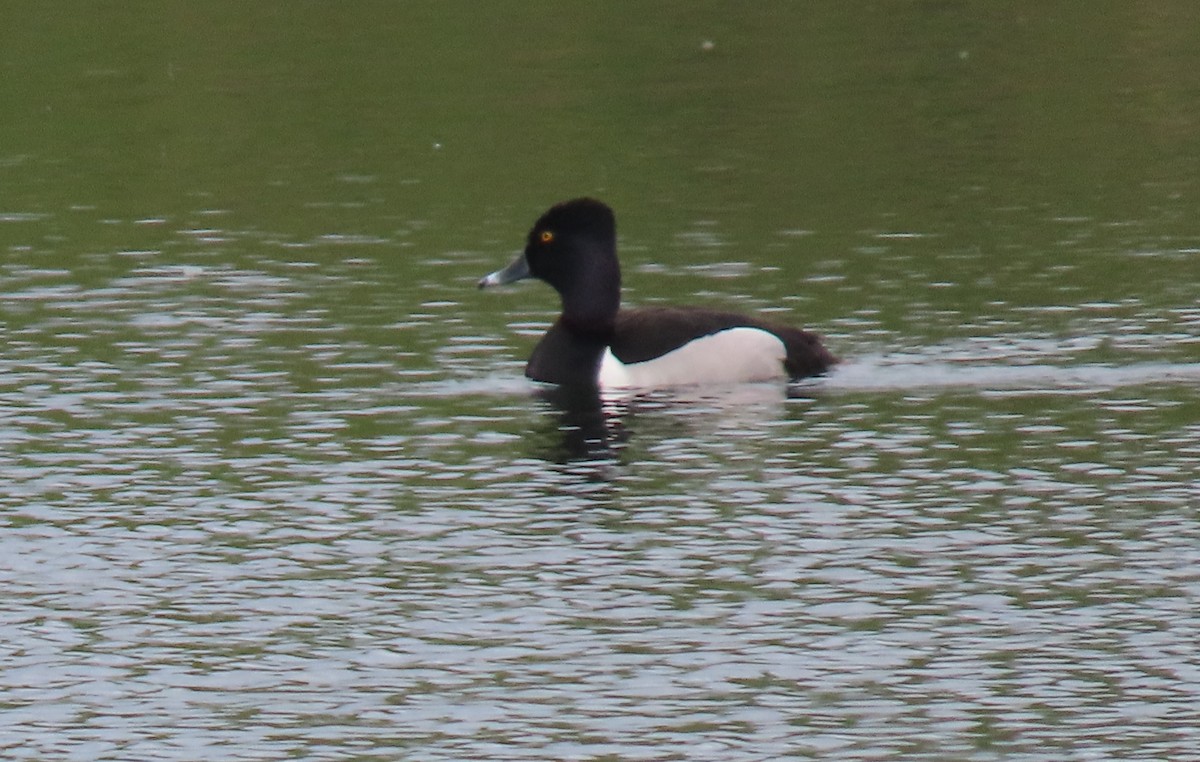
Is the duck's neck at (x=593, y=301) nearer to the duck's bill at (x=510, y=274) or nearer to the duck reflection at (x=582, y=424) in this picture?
the duck reflection at (x=582, y=424)

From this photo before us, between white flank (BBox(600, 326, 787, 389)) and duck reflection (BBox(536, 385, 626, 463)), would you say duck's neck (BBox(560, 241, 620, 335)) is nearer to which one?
white flank (BBox(600, 326, 787, 389))

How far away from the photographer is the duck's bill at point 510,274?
20125mm

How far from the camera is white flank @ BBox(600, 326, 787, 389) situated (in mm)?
18547

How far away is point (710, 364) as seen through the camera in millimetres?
18703

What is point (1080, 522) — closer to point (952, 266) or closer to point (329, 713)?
point (329, 713)

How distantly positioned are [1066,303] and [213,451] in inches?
283

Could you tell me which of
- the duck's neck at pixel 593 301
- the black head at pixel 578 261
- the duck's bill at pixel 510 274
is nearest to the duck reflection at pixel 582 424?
the duck's neck at pixel 593 301

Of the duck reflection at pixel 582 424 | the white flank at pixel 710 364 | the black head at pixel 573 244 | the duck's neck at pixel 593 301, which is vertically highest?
the black head at pixel 573 244

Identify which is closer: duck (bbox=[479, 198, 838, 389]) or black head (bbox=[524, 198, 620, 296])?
duck (bbox=[479, 198, 838, 389])

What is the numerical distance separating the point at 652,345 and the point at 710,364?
Answer: 1.44 feet

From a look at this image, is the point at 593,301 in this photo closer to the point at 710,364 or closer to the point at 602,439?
the point at 710,364

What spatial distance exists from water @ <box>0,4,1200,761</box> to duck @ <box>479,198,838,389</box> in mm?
308

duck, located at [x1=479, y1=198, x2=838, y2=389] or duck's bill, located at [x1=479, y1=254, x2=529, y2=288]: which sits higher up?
duck's bill, located at [x1=479, y1=254, x2=529, y2=288]

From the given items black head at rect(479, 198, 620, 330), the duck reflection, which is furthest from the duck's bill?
the duck reflection
